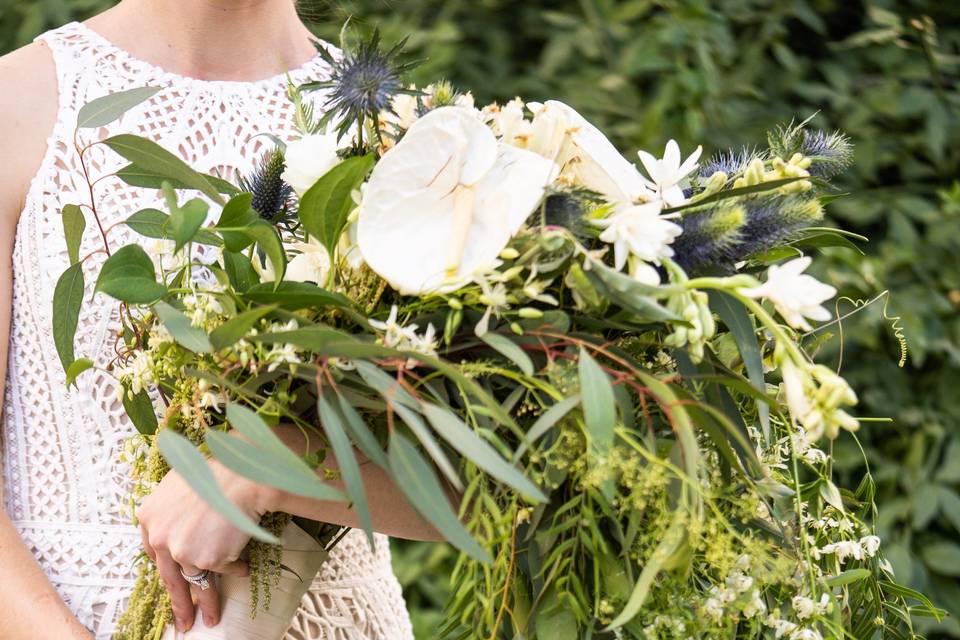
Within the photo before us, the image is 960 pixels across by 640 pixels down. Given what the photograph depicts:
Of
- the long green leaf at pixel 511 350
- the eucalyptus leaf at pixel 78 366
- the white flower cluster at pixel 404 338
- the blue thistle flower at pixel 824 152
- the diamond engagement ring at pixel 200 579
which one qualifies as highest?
the white flower cluster at pixel 404 338

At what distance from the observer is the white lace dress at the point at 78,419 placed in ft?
3.42

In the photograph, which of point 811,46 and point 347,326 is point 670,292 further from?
point 811,46

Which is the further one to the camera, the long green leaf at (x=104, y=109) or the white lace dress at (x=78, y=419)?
the white lace dress at (x=78, y=419)

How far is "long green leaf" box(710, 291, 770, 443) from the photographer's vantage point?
0.76 metres

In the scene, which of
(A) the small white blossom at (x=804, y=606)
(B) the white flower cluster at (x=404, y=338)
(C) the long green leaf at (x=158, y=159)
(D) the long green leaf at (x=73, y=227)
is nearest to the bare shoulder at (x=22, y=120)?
(D) the long green leaf at (x=73, y=227)

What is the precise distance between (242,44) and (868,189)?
1.51 meters

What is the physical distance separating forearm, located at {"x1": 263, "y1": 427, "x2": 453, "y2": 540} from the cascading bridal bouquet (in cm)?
2

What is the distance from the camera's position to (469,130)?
0.76 metres

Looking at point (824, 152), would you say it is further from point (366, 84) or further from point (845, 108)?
point (845, 108)

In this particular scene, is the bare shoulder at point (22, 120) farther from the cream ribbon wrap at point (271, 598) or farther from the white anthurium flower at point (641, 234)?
the white anthurium flower at point (641, 234)

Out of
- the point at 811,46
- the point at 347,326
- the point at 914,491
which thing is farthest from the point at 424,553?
the point at 347,326

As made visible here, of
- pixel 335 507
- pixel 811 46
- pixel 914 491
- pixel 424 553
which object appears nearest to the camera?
pixel 335 507

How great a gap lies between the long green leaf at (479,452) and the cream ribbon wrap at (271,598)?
0.87ft

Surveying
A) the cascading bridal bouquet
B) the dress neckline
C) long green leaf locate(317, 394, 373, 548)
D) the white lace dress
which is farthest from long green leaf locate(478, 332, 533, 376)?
the dress neckline
